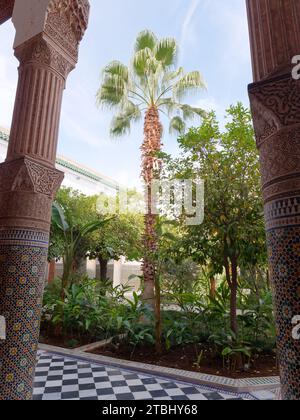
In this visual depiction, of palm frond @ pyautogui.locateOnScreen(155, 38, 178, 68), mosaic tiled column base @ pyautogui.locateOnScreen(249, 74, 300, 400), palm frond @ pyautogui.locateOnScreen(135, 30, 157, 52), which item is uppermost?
palm frond @ pyautogui.locateOnScreen(135, 30, 157, 52)

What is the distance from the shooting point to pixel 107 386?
3.31m

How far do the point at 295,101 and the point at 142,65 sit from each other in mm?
6957

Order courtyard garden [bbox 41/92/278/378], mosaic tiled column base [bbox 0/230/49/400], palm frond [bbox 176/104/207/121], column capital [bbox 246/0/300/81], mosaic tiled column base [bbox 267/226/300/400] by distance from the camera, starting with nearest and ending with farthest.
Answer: mosaic tiled column base [bbox 267/226/300/400] < column capital [bbox 246/0/300/81] < mosaic tiled column base [bbox 0/230/49/400] < courtyard garden [bbox 41/92/278/378] < palm frond [bbox 176/104/207/121]

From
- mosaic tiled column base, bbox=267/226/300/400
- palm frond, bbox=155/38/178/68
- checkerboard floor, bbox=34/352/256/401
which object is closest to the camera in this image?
mosaic tiled column base, bbox=267/226/300/400

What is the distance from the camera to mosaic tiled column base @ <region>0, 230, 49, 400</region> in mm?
2240

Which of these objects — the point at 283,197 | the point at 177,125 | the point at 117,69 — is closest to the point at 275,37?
the point at 283,197

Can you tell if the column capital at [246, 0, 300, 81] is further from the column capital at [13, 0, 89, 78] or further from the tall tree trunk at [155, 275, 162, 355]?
the tall tree trunk at [155, 275, 162, 355]

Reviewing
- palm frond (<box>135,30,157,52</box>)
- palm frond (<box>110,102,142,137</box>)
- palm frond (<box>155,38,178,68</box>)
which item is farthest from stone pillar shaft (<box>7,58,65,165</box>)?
palm frond (<box>135,30,157,52</box>)

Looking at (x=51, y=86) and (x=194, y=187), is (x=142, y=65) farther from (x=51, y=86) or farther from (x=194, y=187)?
(x=51, y=86)

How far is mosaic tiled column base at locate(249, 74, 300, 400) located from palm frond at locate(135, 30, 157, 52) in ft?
23.9

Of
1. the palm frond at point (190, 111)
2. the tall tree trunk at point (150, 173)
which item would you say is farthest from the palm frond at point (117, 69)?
the palm frond at point (190, 111)

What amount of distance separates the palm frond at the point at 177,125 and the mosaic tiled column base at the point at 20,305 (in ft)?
21.1

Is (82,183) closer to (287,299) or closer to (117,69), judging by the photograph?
(117,69)

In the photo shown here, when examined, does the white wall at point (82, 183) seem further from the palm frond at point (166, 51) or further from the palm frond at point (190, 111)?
the palm frond at point (166, 51)
